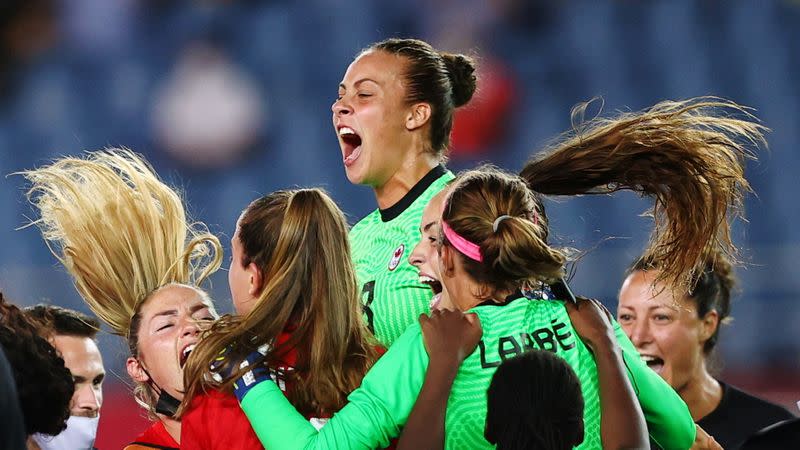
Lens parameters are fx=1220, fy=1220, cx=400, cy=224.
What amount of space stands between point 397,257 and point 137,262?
2.81 ft

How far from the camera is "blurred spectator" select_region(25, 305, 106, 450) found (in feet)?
11.9

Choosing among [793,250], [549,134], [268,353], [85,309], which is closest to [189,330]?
[268,353]

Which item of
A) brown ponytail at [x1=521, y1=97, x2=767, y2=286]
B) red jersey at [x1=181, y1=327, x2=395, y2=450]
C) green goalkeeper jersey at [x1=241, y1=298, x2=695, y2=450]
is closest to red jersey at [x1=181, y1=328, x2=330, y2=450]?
red jersey at [x1=181, y1=327, x2=395, y2=450]

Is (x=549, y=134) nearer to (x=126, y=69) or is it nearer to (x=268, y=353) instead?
(x=126, y=69)

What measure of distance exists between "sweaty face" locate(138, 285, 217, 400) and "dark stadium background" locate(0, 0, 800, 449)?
5.36m

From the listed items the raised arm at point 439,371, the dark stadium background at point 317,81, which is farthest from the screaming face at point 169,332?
the dark stadium background at point 317,81

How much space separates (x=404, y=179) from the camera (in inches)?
155

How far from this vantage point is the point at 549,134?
31.2 ft

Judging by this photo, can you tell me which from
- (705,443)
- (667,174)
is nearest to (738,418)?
(705,443)

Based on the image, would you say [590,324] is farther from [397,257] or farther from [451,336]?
[397,257]

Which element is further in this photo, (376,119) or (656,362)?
(656,362)

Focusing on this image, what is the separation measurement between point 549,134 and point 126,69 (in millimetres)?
3424

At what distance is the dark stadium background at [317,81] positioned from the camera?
9.25m

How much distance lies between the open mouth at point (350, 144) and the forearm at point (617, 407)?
141 cm
